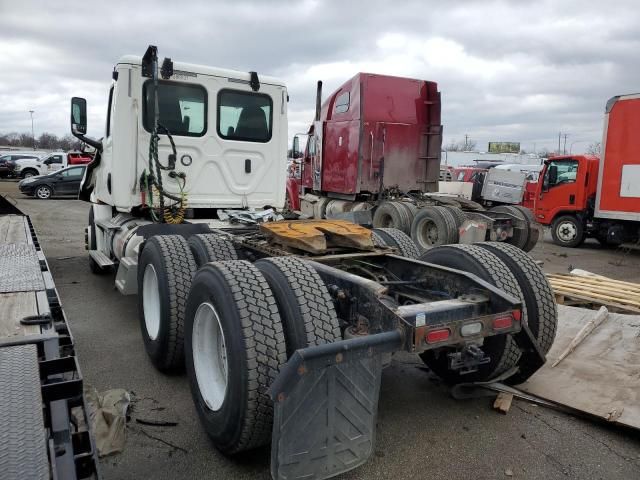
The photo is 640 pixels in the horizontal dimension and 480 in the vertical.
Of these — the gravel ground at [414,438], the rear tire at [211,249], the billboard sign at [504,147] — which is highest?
the billboard sign at [504,147]

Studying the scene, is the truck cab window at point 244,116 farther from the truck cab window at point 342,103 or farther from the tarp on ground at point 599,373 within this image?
the truck cab window at point 342,103

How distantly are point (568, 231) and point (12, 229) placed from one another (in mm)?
11928

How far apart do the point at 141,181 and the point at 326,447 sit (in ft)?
14.2

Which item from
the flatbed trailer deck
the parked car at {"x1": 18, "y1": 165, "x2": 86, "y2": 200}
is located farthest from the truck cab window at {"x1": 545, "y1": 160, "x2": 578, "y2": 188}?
the parked car at {"x1": 18, "y1": 165, "x2": 86, "y2": 200}

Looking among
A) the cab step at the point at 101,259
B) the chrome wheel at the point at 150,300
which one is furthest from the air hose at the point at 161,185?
the chrome wheel at the point at 150,300

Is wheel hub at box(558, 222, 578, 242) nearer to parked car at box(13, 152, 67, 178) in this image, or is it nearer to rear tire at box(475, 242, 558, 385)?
rear tire at box(475, 242, 558, 385)

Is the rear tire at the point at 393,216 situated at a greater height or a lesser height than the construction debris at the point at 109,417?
greater

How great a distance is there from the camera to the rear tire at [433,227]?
30.2 feet

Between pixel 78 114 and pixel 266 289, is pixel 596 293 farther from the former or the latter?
pixel 78 114

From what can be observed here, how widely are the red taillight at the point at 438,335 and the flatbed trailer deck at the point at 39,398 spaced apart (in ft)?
5.26

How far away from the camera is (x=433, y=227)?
385 inches

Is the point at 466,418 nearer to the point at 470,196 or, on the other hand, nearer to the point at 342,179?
the point at 342,179

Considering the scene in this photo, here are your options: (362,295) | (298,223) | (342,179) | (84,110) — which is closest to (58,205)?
(342,179)

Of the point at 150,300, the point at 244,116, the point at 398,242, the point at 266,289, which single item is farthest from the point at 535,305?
the point at 244,116
